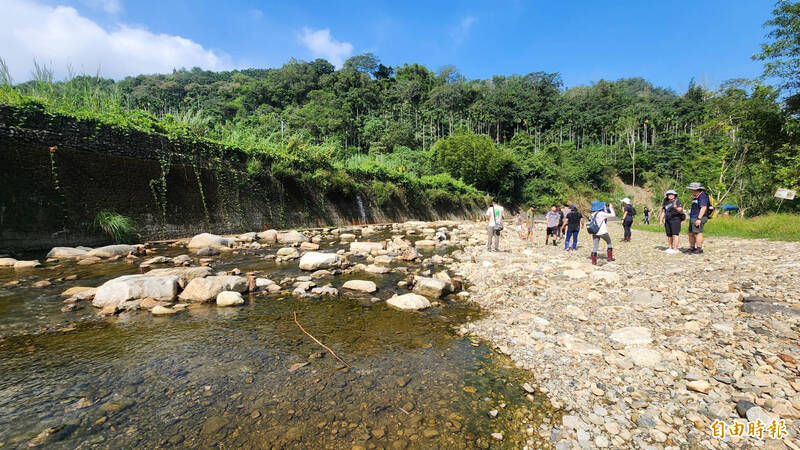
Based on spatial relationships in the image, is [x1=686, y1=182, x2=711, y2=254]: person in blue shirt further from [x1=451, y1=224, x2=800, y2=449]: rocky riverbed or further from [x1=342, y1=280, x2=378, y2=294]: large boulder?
[x1=342, y1=280, x2=378, y2=294]: large boulder

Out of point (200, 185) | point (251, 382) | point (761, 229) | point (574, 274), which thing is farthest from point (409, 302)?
point (761, 229)

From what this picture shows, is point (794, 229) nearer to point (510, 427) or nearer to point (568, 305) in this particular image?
point (568, 305)

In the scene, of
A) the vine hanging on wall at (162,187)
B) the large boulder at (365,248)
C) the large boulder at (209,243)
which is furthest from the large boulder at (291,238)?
the vine hanging on wall at (162,187)

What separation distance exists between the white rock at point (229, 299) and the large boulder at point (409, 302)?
2.45 metres

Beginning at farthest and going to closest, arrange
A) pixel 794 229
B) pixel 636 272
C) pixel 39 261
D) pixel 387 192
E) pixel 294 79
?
1. pixel 294 79
2. pixel 387 192
3. pixel 794 229
4. pixel 39 261
5. pixel 636 272

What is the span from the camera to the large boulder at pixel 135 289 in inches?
195

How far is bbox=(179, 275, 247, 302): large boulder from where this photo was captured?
5.27 metres

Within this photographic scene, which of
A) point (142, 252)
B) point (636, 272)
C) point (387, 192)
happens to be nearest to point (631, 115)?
point (387, 192)

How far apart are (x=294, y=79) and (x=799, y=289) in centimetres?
7810

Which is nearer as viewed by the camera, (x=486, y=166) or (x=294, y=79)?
(x=486, y=166)

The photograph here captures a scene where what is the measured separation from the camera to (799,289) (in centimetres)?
414

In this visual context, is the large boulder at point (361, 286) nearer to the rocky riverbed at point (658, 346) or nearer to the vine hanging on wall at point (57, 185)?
the rocky riverbed at point (658, 346)

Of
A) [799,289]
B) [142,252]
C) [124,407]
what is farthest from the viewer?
[142,252]

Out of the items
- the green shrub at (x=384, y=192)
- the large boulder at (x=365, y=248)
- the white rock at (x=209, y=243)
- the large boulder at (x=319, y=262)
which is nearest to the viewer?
the large boulder at (x=319, y=262)
